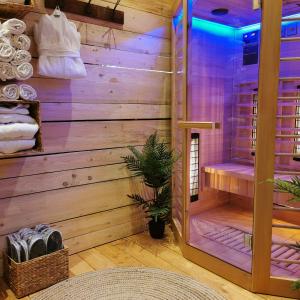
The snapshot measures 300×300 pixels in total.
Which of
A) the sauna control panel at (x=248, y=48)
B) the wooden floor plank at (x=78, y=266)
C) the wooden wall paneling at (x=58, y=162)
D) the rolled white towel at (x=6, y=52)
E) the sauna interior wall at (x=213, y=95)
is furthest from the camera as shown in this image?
the sauna interior wall at (x=213, y=95)

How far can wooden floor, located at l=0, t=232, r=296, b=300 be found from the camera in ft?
6.57

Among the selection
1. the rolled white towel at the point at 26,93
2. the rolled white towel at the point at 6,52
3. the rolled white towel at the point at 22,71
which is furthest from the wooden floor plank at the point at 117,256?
the rolled white towel at the point at 6,52

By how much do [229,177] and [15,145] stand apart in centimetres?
191

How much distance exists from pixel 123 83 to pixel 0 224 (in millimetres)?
1409

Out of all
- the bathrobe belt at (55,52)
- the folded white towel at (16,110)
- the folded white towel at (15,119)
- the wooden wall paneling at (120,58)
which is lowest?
the folded white towel at (15,119)

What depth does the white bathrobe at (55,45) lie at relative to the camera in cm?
201

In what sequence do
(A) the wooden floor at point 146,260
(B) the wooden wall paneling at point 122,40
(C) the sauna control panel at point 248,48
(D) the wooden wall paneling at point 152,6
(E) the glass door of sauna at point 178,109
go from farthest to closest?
(C) the sauna control panel at point 248,48, (D) the wooden wall paneling at point 152,6, (E) the glass door of sauna at point 178,109, (B) the wooden wall paneling at point 122,40, (A) the wooden floor at point 146,260

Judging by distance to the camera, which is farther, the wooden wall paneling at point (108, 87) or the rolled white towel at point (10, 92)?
the wooden wall paneling at point (108, 87)

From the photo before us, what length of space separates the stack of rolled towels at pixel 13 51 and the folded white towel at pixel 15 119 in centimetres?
22

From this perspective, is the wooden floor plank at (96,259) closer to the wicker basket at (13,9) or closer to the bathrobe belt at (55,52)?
the bathrobe belt at (55,52)

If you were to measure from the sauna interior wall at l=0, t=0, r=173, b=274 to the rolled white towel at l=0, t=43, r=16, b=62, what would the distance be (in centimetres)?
35

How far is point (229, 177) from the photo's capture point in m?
2.96

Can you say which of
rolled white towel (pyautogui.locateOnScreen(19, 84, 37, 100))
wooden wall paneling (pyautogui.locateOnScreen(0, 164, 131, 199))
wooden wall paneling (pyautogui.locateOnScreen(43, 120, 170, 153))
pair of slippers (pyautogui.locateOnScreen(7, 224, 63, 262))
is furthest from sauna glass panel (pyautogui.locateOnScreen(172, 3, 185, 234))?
rolled white towel (pyautogui.locateOnScreen(19, 84, 37, 100))

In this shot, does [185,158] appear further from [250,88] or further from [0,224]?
[0,224]
